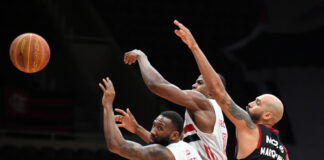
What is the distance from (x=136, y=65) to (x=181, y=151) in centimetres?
734

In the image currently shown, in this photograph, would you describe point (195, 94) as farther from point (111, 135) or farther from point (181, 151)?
point (111, 135)

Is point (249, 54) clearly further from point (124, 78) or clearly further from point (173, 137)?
point (173, 137)

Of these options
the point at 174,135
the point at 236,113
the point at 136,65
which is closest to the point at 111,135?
the point at 174,135

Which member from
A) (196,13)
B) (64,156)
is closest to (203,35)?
(196,13)

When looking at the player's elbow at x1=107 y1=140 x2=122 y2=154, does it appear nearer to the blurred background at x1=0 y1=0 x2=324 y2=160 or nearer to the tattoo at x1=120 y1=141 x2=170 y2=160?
the tattoo at x1=120 y1=141 x2=170 y2=160

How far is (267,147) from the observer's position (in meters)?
3.30

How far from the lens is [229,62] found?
10.1 meters

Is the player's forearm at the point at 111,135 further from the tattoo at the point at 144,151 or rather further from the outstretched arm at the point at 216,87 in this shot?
the outstretched arm at the point at 216,87

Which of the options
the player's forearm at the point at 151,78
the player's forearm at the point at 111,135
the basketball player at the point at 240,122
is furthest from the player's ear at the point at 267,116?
the player's forearm at the point at 111,135

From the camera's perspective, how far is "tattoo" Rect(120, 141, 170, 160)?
10.4 ft

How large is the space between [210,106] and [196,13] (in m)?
8.10

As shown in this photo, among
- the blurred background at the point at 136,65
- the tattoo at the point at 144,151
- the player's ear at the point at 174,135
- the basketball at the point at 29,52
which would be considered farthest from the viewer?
the blurred background at the point at 136,65

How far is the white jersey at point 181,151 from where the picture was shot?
3.19 m

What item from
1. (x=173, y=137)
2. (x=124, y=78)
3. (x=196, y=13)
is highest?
(x=196, y=13)
